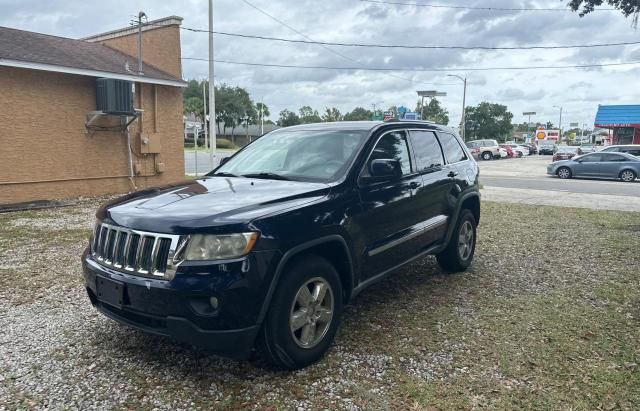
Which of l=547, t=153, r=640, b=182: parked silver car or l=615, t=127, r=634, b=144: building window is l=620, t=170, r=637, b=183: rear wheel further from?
l=615, t=127, r=634, b=144: building window

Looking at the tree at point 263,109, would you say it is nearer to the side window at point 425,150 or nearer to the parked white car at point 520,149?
the parked white car at point 520,149

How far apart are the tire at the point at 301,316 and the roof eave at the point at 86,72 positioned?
10376mm

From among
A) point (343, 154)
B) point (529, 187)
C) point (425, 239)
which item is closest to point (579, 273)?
point (425, 239)

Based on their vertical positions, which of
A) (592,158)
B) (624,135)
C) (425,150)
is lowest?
(592,158)

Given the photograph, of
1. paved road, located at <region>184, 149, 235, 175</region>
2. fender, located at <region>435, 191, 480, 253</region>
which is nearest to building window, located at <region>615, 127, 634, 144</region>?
paved road, located at <region>184, 149, 235, 175</region>

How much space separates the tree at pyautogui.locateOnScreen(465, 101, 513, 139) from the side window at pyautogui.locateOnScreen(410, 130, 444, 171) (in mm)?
76411

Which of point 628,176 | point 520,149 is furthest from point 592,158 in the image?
point 520,149

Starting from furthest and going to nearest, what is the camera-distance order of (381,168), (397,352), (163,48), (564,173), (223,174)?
(564,173) < (163,48) < (223,174) < (381,168) < (397,352)

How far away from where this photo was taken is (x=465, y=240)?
5867mm

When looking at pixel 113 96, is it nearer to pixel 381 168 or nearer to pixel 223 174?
pixel 223 174

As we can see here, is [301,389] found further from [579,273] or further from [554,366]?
[579,273]

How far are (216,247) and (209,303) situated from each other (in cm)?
34

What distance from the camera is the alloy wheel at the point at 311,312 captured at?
3.27 meters

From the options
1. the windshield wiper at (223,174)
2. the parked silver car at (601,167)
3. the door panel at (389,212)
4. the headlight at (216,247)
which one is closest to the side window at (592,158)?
the parked silver car at (601,167)
